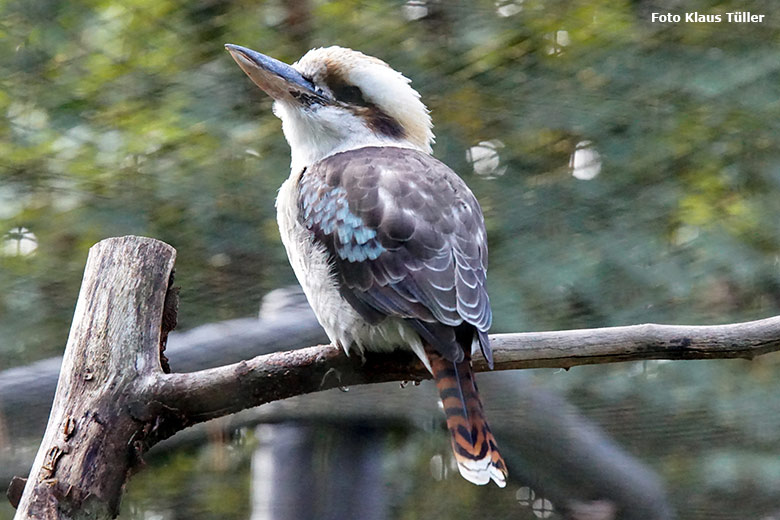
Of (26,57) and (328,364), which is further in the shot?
(26,57)

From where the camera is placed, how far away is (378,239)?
64.1 inches

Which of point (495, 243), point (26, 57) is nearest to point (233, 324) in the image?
point (495, 243)

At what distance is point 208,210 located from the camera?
2.64 meters

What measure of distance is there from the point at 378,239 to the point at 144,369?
A: 1.37 ft

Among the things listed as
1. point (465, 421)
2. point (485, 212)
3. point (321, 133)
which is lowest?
point (485, 212)

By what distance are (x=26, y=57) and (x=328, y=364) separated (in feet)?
5.65

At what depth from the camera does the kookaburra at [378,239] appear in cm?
151

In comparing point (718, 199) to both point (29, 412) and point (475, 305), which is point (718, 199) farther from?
Result: point (29, 412)

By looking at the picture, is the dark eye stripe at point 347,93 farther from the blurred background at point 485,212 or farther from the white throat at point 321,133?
the blurred background at point 485,212

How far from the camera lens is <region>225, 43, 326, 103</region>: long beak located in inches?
79.2

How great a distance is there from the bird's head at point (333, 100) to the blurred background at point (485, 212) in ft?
1.79

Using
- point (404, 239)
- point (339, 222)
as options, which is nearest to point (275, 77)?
point (339, 222)

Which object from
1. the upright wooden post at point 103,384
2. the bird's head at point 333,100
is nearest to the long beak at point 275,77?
the bird's head at point 333,100

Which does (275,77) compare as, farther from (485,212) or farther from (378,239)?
(485,212)
